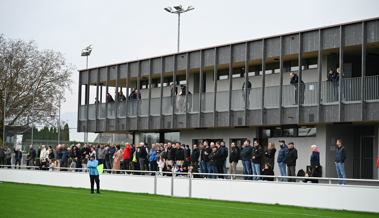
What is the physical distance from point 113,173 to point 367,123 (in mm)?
12916

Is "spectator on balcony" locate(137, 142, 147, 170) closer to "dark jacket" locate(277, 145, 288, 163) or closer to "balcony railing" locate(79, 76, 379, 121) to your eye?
"balcony railing" locate(79, 76, 379, 121)

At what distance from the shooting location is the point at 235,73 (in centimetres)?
3453

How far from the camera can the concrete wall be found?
17781mm

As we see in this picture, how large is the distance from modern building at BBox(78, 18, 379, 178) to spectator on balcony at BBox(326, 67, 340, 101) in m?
0.05

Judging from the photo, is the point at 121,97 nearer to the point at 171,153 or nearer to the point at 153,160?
the point at 153,160

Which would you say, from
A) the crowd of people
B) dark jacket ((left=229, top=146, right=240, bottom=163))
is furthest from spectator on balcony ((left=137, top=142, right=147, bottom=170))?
dark jacket ((left=229, top=146, right=240, bottom=163))

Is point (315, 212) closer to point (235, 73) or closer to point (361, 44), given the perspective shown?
point (361, 44)

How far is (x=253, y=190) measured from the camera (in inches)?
831

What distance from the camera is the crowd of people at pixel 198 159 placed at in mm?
22116

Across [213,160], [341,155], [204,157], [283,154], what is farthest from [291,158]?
[204,157]

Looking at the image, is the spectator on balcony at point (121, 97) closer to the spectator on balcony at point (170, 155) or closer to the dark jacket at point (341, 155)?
the spectator on balcony at point (170, 155)

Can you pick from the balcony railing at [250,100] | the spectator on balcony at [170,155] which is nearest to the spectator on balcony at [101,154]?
the balcony railing at [250,100]

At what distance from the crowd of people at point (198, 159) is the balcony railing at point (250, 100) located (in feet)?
8.42

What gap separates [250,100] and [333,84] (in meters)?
5.29
